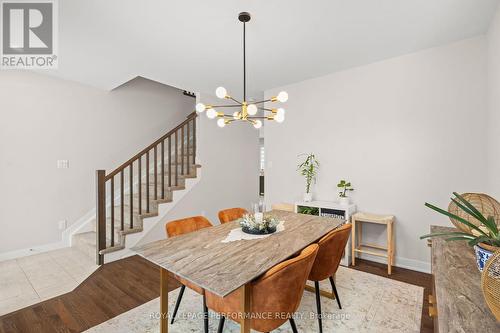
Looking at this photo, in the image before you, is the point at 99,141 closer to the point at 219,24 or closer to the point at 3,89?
the point at 3,89

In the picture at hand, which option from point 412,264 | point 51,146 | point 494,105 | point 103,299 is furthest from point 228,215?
point 51,146

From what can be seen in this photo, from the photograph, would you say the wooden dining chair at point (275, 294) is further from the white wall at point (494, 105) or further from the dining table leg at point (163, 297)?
the white wall at point (494, 105)

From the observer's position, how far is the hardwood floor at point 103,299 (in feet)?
6.73

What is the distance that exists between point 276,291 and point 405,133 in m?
2.83

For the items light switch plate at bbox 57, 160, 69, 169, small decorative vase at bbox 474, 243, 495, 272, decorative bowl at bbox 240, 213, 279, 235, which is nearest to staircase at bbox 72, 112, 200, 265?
light switch plate at bbox 57, 160, 69, 169

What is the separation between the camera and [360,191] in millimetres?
3510

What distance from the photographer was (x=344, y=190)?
11.7 ft

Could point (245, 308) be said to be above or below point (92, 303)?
above

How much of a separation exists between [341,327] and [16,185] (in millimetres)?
4521

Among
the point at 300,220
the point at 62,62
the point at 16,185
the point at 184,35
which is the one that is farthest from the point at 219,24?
the point at 16,185

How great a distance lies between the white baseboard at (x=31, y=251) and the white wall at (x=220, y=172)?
55.3 inches

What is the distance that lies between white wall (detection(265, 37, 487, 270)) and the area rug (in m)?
0.93

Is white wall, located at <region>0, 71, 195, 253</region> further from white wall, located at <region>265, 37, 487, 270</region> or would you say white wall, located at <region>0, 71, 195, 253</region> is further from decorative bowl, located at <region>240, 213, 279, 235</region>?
white wall, located at <region>265, 37, 487, 270</region>

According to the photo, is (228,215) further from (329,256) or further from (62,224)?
(62,224)
